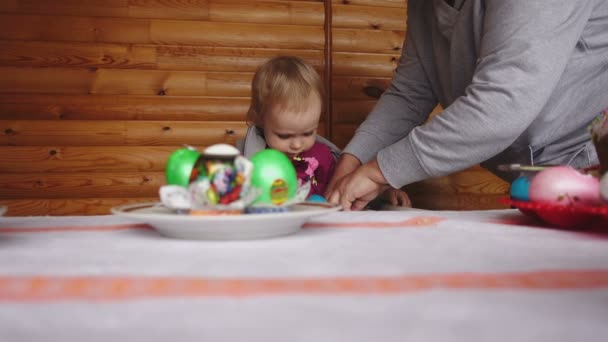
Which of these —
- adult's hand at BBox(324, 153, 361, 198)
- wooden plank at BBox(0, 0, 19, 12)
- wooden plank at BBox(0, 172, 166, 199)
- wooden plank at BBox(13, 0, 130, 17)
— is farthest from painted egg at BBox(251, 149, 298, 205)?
wooden plank at BBox(0, 0, 19, 12)

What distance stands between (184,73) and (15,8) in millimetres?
810

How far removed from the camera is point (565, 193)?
0.91 meters

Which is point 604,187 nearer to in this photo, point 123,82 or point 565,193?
point 565,193

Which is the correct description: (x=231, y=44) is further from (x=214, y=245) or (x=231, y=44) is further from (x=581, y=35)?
(x=214, y=245)

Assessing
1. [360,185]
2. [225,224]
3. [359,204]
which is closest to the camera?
[225,224]

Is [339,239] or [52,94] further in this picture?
[52,94]

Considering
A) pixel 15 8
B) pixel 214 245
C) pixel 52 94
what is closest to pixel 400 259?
pixel 214 245


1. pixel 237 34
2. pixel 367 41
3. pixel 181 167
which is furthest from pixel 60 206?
pixel 181 167

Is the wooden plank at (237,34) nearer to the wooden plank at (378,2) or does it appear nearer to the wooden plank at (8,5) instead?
the wooden plank at (378,2)

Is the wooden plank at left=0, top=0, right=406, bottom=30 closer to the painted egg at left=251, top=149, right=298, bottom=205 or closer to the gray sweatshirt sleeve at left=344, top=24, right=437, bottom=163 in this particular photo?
the gray sweatshirt sleeve at left=344, top=24, right=437, bottom=163

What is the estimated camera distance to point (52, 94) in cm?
249

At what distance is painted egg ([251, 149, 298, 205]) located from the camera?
0.87m

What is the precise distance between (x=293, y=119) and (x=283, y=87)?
13 centimetres

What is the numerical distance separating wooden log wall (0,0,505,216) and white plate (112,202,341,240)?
1798 millimetres
